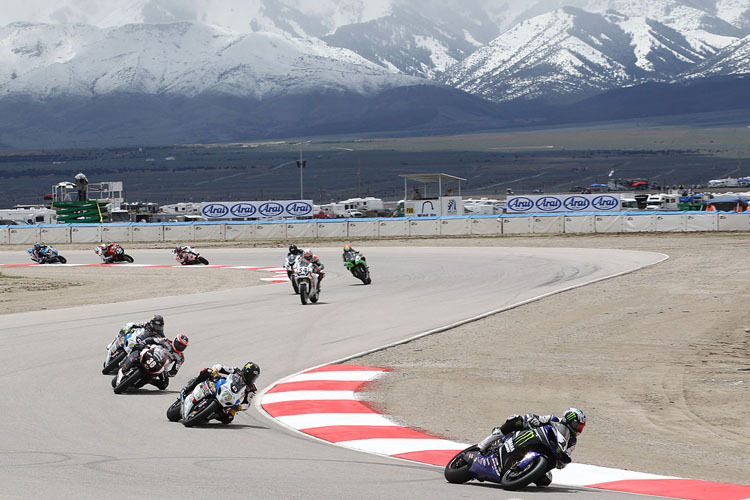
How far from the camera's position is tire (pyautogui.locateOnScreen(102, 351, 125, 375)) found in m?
13.7

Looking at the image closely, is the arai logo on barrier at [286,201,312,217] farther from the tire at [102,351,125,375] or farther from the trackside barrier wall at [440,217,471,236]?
the tire at [102,351,125,375]

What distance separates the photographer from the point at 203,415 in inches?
412

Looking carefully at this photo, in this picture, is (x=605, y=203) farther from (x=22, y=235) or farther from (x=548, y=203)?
→ (x=22, y=235)

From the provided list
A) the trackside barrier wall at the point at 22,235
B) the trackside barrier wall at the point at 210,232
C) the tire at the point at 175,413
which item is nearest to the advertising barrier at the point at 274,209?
the trackside barrier wall at the point at 210,232

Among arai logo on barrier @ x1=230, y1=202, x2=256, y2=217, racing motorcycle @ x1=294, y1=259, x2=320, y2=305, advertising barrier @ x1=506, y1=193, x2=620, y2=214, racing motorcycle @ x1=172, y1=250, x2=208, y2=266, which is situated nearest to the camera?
racing motorcycle @ x1=294, y1=259, x2=320, y2=305

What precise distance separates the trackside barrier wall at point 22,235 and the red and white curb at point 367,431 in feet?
146

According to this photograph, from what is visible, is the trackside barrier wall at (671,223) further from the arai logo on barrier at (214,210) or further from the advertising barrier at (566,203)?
the arai logo on barrier at (214,210)

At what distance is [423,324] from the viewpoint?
20.1 m

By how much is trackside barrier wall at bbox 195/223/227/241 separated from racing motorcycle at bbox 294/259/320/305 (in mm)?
32022

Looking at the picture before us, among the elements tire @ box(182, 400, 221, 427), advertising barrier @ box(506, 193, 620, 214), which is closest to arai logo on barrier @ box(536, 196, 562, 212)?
advertising barrier @ box(506, 193, 620, 214)

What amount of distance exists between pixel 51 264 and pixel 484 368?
99.3 feet

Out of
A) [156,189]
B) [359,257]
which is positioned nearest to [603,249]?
[359,257]

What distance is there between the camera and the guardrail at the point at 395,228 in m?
51.0

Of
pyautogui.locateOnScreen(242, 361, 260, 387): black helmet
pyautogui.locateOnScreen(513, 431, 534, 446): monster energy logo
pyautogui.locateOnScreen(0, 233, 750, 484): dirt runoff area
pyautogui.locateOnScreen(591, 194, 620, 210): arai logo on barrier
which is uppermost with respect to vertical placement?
pyautogui.locateOnScreen(591, 194, 620, 210): arai logo on barrier
